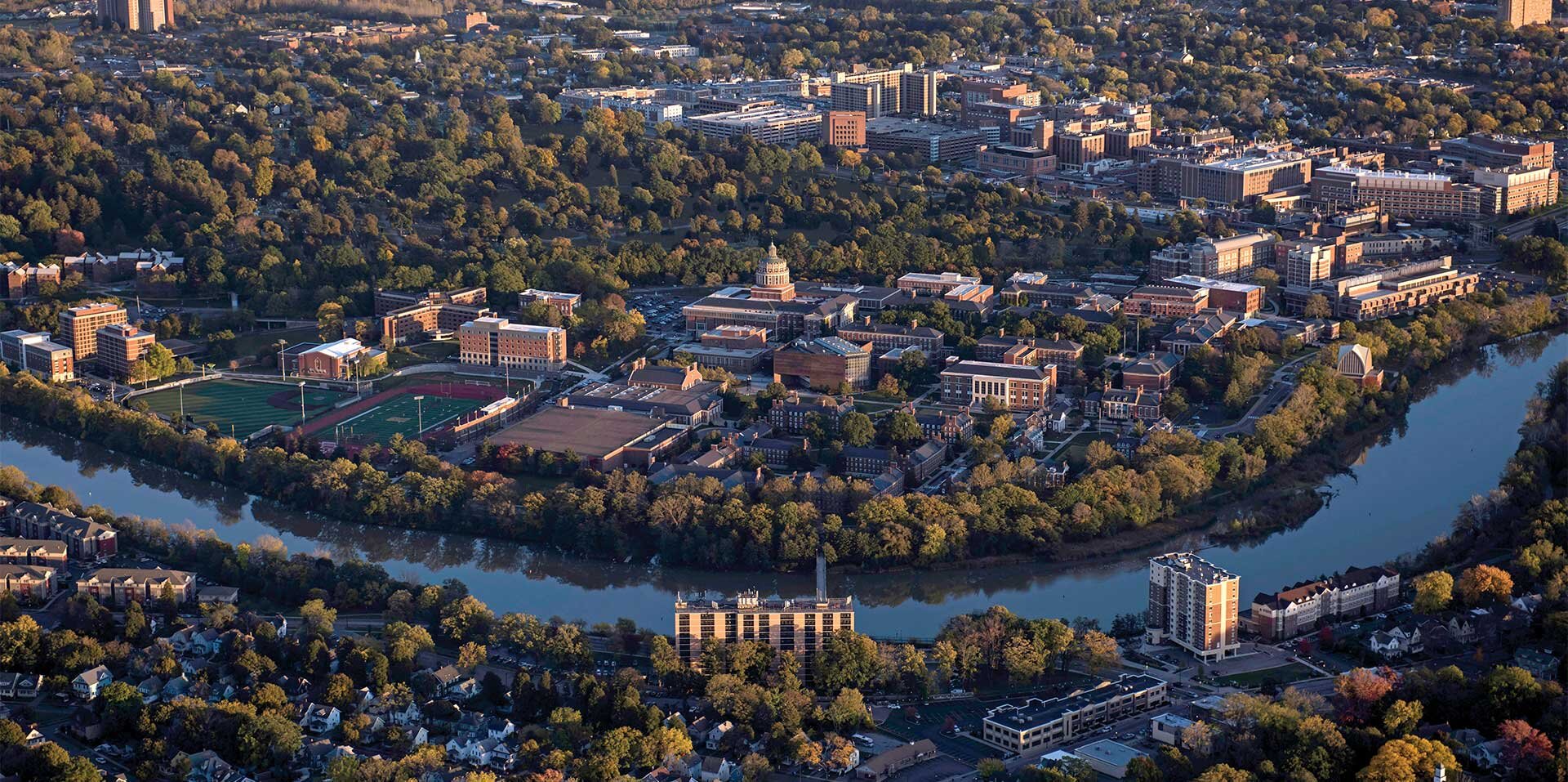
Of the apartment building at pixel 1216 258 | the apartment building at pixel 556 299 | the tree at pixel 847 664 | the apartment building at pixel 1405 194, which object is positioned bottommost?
the tree at pixel 847 664

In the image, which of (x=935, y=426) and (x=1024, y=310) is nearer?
(x=935, y=426)

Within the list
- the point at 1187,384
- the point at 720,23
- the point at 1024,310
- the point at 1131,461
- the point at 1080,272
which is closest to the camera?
the point at 1131,461

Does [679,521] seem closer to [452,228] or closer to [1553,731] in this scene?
[1553,731]

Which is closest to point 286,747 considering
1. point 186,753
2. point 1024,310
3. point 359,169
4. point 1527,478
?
point 186,753

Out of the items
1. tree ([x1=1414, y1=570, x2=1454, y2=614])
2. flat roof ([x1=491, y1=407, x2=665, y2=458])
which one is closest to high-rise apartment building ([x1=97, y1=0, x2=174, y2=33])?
flat roof ([x1=491, y1=407, x2=665, y2=458])

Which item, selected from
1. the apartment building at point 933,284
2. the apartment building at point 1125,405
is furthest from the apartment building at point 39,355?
the apartment building at point 1125,405

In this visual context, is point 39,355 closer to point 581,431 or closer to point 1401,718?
point 581,431

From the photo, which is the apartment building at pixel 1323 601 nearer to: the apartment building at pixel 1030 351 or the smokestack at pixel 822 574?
the smokestack at pixel 822 574
